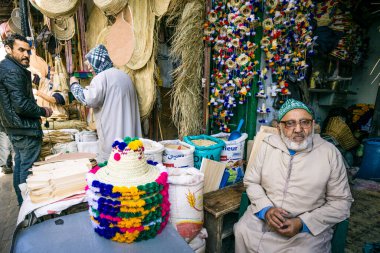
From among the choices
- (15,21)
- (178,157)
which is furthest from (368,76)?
(15,21)

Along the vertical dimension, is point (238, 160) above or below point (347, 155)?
above

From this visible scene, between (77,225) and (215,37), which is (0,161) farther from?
(215,37)

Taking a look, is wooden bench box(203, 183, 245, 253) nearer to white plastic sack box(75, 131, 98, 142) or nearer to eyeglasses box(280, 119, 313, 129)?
eyeglasses box(280, 119, 313, 129)

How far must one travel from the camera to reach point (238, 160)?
2.76 meters

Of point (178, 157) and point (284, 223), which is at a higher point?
point (178, 157)

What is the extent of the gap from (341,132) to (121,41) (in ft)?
14.6

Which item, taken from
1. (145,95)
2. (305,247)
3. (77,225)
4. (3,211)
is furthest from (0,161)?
(305,247)

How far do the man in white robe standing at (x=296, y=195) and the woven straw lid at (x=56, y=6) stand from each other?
287cm

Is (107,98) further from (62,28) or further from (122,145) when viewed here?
(62,28)

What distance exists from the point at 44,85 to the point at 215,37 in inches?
137

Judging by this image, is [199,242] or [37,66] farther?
[37,66]

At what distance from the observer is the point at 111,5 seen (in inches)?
112

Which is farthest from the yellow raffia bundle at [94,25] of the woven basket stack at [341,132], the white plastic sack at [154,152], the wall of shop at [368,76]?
the wall of shop at [368,76]

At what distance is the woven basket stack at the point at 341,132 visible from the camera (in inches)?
181
